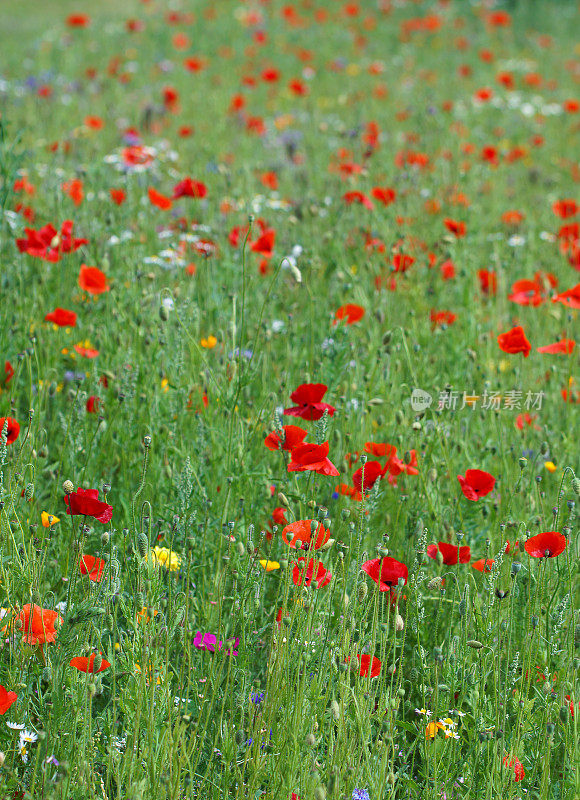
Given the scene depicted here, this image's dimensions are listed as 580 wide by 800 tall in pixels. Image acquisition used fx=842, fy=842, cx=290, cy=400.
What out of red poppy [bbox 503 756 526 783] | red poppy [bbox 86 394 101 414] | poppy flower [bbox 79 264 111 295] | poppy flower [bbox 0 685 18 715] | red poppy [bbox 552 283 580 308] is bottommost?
red poppy [bbox 503 756 526 783]

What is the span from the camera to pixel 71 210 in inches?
149

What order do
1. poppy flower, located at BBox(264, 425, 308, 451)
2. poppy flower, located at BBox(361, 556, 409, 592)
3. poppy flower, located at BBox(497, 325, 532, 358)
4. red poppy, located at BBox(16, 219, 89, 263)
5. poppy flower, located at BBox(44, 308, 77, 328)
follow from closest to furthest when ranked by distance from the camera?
poppy flower, located at BBox(361, 556, 409, 592) → poppy flower, located at BBox(264, 425, 308, 451) → poppy flower, located at BBox(497, 325, 532, 358) → poppy flower, located at BBox(44, 308, 77, 328) → red poppy, located at BBox(16, 219, 89, 263)

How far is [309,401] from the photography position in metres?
2.02

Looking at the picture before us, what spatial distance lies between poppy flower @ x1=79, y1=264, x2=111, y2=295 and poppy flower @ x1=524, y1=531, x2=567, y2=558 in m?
1.57

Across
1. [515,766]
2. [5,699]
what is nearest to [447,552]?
[515,766]

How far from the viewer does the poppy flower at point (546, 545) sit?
1.69 metres

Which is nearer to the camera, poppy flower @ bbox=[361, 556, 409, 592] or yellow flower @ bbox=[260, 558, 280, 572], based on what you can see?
poppy flower @ bbox=[361, 556, 409, 592]

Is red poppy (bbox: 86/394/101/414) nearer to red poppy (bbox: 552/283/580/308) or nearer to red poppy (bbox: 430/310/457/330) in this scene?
red poppy (bbox: 430/310/457/330)

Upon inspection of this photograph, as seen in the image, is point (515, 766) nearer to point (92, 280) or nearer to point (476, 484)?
point (476, 484)

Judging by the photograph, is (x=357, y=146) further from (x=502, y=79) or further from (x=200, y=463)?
(x=200, y=463)

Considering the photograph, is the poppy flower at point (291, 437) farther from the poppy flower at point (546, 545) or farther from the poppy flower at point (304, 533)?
the poppy flower at point (546, 545)

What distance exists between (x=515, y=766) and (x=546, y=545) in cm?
43

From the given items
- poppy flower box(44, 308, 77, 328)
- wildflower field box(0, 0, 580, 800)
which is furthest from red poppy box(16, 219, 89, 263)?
poppy flower box(44, 308, 77, 328)

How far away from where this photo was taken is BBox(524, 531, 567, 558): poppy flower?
5.54 feet
